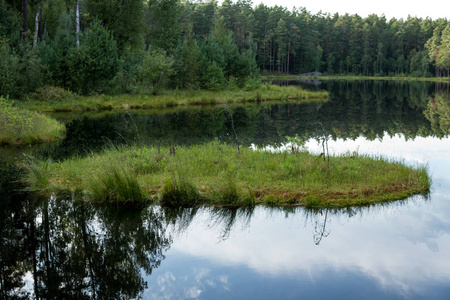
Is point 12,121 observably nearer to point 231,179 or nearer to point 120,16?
point 231,179

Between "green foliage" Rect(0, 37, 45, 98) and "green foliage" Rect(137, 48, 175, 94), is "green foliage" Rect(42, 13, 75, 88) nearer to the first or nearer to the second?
"green foliage" Rect(0, 37, 45, 98)

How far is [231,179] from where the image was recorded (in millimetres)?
9320

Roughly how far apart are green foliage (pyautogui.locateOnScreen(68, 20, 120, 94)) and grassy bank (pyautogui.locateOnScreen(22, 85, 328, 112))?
130 centimetres

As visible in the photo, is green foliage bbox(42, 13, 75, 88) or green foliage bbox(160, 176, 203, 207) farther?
green foliage bbox(42, 13, 75, 88)

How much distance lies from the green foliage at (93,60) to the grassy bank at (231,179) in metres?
19.0

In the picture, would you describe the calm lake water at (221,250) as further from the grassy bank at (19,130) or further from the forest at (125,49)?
the forest at (125,49)

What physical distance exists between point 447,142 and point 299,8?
372 feet

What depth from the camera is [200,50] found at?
3941 cm

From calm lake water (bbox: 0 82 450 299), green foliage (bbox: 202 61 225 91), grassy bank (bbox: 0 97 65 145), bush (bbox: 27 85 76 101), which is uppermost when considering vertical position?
green foliage (bbox: 202 61 225 91)

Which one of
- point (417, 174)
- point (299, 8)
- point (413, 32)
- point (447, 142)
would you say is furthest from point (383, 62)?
point (417, 174)

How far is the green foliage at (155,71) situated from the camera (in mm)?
34906

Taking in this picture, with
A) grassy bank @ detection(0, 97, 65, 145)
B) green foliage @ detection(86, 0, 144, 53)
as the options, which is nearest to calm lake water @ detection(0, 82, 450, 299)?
grassy bank @ detection(0, 97, 65, 145)

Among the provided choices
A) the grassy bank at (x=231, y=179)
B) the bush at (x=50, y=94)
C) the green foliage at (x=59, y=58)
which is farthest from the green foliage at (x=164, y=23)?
the grassy bank at (x=231, y=179)

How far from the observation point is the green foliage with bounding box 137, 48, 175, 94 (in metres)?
34.9
